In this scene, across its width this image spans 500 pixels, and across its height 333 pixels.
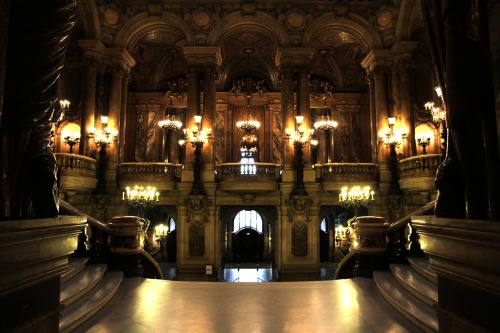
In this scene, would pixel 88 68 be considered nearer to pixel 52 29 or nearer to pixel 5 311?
pixel 52 29

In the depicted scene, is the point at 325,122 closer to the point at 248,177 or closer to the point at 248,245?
the point at 248,177

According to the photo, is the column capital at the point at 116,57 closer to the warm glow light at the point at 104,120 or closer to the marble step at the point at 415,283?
the warm glow light at the point at 104,120

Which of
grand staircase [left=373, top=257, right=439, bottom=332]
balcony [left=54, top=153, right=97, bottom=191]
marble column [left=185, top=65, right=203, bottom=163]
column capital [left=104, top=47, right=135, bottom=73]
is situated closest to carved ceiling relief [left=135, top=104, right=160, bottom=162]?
column capital [left=104, top=47, right=135, bottom=73]

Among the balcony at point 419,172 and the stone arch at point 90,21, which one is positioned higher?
the stone arch at point 90,21

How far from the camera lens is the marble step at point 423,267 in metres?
4.70

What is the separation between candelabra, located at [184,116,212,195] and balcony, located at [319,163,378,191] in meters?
5.47

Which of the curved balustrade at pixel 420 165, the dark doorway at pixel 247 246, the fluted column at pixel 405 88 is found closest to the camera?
the curved balustrade at pixel 420 165

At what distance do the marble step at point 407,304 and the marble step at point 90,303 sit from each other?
354 cm

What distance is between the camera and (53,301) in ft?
8.95

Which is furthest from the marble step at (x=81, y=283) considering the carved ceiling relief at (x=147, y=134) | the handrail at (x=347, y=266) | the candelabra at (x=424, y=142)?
the carved ceiling relief at (x=147, y=134)

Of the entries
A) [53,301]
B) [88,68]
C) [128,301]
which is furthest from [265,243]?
[53,301]

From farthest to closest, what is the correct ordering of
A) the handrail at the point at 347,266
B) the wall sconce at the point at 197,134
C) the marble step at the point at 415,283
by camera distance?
the wall sconce at the point at 197,134, the handrail at the point at 347,266, the marble step at the point at 415,283

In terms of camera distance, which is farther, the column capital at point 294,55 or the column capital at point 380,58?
the column capital at point 380,58

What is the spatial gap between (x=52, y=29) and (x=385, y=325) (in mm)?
4154
